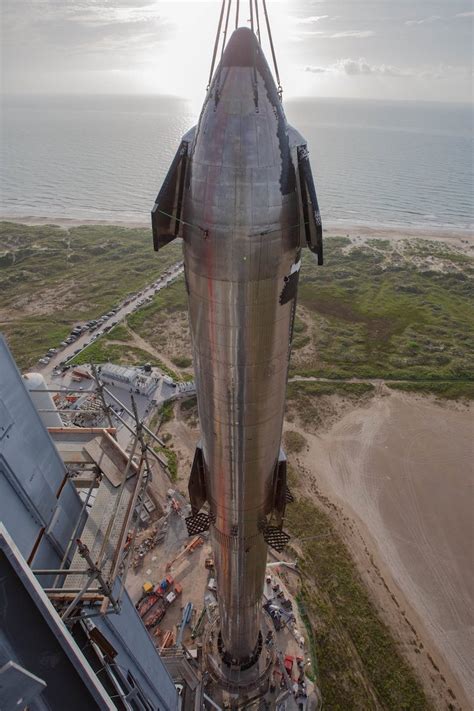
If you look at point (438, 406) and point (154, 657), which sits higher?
point (154, 657)

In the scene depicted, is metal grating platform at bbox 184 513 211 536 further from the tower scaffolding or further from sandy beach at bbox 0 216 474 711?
sandy beach at bbox 0 216 474 711

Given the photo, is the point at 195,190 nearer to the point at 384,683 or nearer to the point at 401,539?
the point at 384,683

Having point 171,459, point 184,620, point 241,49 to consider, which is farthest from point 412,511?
point 241,49

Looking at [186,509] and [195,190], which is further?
[186,509]

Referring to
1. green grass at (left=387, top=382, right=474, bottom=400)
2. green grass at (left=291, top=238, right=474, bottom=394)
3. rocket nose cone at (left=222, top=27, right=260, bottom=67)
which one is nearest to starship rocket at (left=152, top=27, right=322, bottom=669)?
rocket nose cone at (left=222, top=27, right=260, bottom=67)

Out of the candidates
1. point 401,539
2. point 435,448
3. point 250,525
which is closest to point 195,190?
point 250,525

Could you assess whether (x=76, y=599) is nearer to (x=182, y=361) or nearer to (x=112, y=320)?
(x=182, y=361)

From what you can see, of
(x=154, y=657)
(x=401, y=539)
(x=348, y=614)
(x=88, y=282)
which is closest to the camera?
(x=154, y=657)
